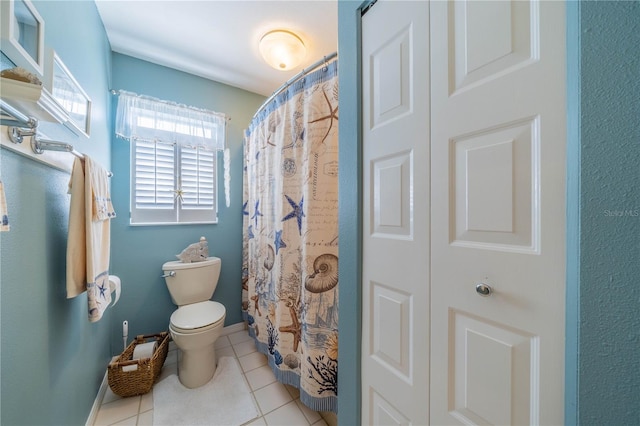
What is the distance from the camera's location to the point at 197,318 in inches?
61.8

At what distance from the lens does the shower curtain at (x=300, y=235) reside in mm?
1208

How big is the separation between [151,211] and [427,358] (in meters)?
2.17

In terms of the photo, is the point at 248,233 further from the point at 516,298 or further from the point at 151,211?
the point at 516,298

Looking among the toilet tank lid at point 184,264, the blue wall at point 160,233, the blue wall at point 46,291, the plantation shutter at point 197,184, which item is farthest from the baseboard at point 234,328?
the plantation shutter at point 197,184

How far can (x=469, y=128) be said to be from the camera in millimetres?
570

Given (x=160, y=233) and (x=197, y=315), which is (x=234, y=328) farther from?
(x=160, y=233)

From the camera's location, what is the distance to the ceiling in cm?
140

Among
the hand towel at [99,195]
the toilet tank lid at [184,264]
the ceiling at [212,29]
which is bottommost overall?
the toilet tank lid at [184,264]

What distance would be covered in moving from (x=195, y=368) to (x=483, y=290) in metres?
1.80

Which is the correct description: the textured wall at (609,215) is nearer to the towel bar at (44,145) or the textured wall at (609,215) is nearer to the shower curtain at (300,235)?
the shower curtain at (300,235)

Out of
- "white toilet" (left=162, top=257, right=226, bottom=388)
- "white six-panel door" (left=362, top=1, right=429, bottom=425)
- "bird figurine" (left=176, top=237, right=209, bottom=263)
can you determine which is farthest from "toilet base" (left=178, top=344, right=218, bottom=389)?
"white six-panel door" (left=362, top=1, right=429, bottom=425)

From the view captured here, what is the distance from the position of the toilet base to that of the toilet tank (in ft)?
1.41

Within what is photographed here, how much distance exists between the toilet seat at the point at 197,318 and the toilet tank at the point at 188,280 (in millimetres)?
88

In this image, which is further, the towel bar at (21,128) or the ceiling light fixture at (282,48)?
the ceiling light fixture at (282,48)
